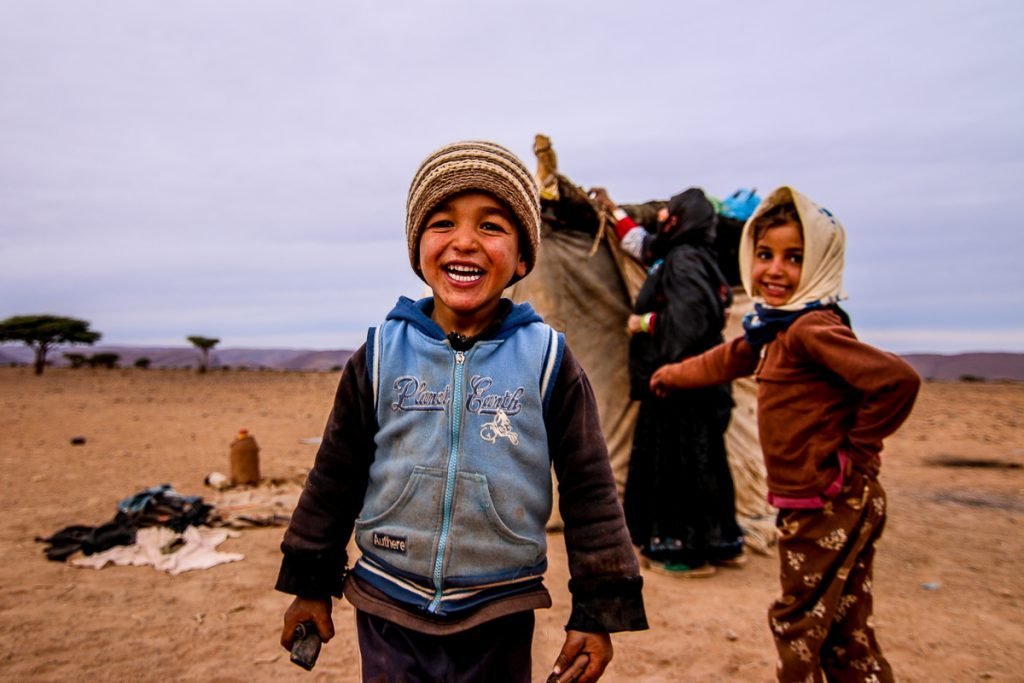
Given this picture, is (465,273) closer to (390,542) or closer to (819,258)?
(390,542)

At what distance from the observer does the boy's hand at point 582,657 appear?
56.3 inches

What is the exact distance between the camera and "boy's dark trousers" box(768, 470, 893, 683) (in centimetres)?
206

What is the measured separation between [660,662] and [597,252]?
2.98 meters

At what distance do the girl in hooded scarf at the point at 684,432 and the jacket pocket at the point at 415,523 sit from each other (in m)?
2.73

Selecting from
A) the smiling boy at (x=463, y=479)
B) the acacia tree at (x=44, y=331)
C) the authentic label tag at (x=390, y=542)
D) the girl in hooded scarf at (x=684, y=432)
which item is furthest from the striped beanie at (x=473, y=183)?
the acacia tree at (x=44, y=331)

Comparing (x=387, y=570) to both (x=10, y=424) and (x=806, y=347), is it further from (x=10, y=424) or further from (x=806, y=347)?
(x=10, y=424)

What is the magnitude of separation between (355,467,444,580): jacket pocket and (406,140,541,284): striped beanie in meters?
0.53

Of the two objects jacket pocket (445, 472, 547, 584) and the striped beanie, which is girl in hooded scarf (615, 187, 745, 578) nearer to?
the striped beanie

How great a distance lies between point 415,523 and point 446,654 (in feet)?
0.98

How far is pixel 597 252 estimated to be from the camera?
5.04 metres

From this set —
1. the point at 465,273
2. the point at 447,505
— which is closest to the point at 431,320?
the point at 465,273

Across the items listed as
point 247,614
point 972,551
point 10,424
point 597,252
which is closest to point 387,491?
point 247,614

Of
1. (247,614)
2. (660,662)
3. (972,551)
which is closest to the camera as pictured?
(660,662)

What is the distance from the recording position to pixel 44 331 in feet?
103
